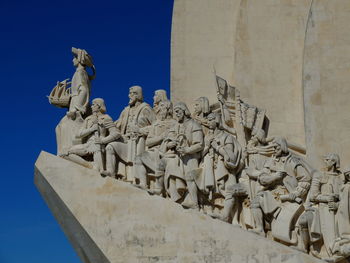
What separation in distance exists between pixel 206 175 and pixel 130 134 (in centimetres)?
133

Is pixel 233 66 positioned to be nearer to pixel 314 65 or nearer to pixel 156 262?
pixel 314 65

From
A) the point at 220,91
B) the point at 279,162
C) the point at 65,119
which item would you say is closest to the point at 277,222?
the point at 279,162

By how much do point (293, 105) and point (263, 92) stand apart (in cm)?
50

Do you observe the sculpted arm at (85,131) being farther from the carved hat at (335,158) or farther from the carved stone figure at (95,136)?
the carved hat at (335,158)

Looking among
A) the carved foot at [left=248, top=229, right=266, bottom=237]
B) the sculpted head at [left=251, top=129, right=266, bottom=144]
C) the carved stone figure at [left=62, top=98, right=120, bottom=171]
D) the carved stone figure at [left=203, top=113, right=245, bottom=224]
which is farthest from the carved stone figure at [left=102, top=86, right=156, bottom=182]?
the carved foot at [left=248, top=229, right=266, bottom=237]

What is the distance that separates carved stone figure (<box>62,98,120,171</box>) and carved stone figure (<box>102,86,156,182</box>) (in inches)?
4.8

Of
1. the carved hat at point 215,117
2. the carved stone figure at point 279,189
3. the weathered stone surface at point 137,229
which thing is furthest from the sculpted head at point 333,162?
the carved hat at point 215,117

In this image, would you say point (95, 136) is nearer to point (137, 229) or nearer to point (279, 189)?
point (137, 229)

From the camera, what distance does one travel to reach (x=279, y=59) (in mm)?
11234

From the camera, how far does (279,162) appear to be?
919cm

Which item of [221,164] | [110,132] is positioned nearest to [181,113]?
[221,164]

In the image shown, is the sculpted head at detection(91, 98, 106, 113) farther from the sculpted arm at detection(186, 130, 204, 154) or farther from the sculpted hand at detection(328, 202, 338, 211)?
the sculpted hand at detection(328, 202, 338, 211)

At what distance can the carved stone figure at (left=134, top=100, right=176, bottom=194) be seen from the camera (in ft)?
30.8

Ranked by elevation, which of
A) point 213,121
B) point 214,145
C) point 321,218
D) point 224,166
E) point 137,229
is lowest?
point 137,229
